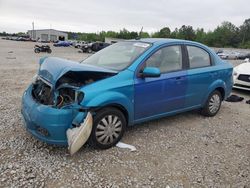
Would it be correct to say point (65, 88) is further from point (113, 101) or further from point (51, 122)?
point (113, 101)

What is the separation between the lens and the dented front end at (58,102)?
3.37m

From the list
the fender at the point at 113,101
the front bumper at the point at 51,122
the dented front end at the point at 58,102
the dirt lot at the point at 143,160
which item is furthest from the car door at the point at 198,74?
the front bumper at the point at 51,122

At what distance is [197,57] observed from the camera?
16.7 feet

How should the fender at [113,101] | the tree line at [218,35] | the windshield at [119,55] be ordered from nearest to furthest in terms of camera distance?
the fender at [113,101]
the windshield at [119,55]
the tree line at [218,35]

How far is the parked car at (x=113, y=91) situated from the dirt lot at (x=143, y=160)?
0.28 metres

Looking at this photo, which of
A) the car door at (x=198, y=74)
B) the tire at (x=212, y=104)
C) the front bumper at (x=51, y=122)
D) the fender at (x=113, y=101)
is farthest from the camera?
the tire at (x=212, y=104)

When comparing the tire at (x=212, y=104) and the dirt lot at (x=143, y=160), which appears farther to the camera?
the tire at (x=212, y=104)

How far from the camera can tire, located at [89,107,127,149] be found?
142 inches

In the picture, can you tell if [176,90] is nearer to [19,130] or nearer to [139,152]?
[139,152]

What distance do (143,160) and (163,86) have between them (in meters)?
1.30

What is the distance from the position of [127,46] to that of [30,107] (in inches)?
78.5

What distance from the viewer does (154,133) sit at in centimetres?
448

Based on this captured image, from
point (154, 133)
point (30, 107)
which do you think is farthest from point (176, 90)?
point (30, 107)

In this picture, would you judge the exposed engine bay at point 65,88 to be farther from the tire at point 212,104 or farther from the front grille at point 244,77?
the front grille at point 244,77
